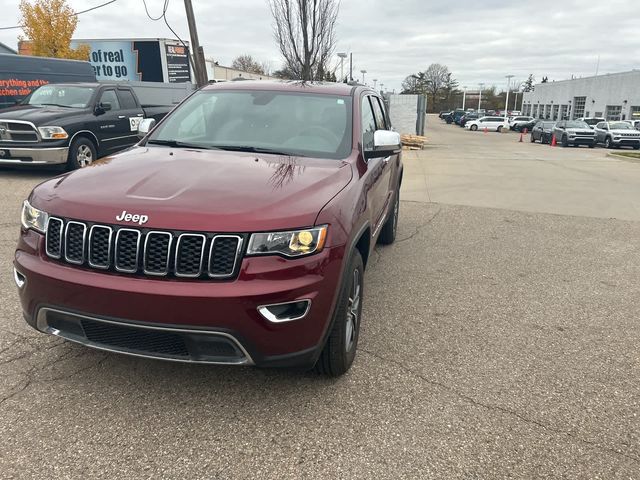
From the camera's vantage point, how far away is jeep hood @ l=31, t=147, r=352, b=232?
2381 mm

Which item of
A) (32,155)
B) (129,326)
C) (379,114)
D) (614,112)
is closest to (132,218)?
(129,326)

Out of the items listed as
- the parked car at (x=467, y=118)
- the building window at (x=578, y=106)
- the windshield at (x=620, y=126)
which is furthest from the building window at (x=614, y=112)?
the windshield at (x=620, y=126)

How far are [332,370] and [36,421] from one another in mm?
1568

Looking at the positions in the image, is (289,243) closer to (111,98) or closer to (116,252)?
(116,252)

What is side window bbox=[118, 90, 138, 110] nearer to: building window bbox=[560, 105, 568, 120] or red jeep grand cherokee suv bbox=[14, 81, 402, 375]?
red jeep grand cherokee suv bbox=[14, 81, 402, 375]

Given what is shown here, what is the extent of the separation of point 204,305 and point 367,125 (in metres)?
2.48

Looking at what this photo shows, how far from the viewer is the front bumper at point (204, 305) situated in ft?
7.51

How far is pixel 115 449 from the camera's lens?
2.39 m

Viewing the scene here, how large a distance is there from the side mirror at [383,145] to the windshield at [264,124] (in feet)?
0.64

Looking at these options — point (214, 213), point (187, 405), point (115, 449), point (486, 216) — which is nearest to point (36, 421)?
point (115, 449)

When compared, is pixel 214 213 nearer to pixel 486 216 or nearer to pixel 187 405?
pixel 187 405

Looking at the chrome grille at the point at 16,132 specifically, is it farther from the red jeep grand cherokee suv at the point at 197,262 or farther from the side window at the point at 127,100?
the red jeep grand cherokee suv at the point at 197,262

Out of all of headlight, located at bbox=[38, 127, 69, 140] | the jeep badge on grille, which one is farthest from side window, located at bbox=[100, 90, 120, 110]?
the jeep badge on grille

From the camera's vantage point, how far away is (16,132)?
8938 millimetres
